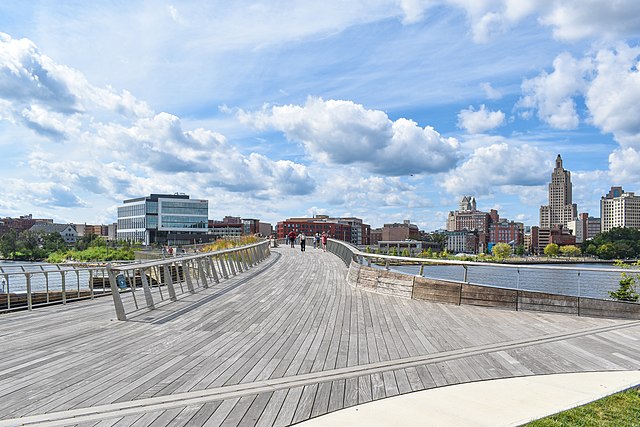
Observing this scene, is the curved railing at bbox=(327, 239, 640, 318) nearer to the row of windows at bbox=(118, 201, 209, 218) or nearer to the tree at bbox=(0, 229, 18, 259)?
the row of windows at bbox=(118, 201, 209, 218)

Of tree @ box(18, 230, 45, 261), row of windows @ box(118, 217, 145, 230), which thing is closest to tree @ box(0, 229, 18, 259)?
tree @ box(18, 230, 45, 261)

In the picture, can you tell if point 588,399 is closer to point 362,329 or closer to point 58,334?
point 362,329

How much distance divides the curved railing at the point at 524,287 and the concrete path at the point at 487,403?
15.3ft

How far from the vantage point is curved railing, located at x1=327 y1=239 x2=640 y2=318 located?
10539 millimetres

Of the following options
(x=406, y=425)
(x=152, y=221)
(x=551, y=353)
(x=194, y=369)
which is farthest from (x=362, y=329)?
(x=152, y=221)

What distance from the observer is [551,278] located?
10672mm

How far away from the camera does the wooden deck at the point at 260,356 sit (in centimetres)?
474

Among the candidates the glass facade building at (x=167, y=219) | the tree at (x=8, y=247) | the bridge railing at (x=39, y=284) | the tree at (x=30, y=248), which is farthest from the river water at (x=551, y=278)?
the tree at (x=8, y=247)

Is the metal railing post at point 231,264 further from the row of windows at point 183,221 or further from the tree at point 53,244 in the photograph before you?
the row of windows at point 183,221

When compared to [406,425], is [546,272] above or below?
above

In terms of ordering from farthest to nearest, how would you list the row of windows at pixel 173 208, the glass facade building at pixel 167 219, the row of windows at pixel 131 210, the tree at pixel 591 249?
the tree at pixel 591 249 < the row of windows at pixel 131 210 < the row of windows at pixel 173 208 < the glass facade building at pixel 167 219

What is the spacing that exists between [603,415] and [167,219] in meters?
113

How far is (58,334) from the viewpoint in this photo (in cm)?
788

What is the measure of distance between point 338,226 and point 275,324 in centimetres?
15171
